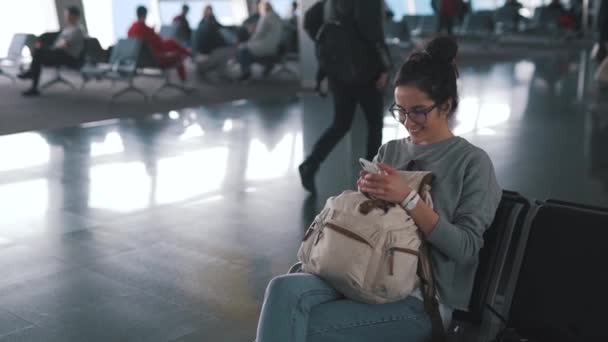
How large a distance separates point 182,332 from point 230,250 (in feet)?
3.52

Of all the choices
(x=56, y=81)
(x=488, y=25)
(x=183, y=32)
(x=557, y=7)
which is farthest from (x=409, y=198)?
(x=557, y=7)

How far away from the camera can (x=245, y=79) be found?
1246 centimetres

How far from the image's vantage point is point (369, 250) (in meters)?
1.85

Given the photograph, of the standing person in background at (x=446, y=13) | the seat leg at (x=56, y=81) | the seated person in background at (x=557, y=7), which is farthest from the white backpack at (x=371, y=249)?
the seated person in background at (x=557, y=7)

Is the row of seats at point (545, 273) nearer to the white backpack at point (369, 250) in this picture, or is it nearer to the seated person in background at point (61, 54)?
the white backpack at point (369, 250)

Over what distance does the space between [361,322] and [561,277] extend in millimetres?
485

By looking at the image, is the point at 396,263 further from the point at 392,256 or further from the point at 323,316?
the point at 323,316

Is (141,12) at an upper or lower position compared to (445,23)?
upper

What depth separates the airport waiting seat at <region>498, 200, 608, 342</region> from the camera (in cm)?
181

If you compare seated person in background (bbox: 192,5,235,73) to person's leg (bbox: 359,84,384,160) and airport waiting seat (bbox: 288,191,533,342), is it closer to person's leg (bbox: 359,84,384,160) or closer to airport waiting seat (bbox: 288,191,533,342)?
person's leg (bbox: 359,84,384,160)

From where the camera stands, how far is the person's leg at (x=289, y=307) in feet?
6.28

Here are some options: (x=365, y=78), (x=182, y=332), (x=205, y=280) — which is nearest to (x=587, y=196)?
(x=365, y=78)

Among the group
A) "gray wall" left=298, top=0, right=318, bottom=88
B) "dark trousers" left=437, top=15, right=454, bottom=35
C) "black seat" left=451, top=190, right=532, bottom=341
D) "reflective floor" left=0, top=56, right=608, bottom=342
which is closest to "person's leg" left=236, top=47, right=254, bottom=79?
"gray wall" left=298, top=0, right=318, bottom=88

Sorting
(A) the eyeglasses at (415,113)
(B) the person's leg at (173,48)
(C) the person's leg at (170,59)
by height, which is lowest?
(C) the person's leg at (170,59)
